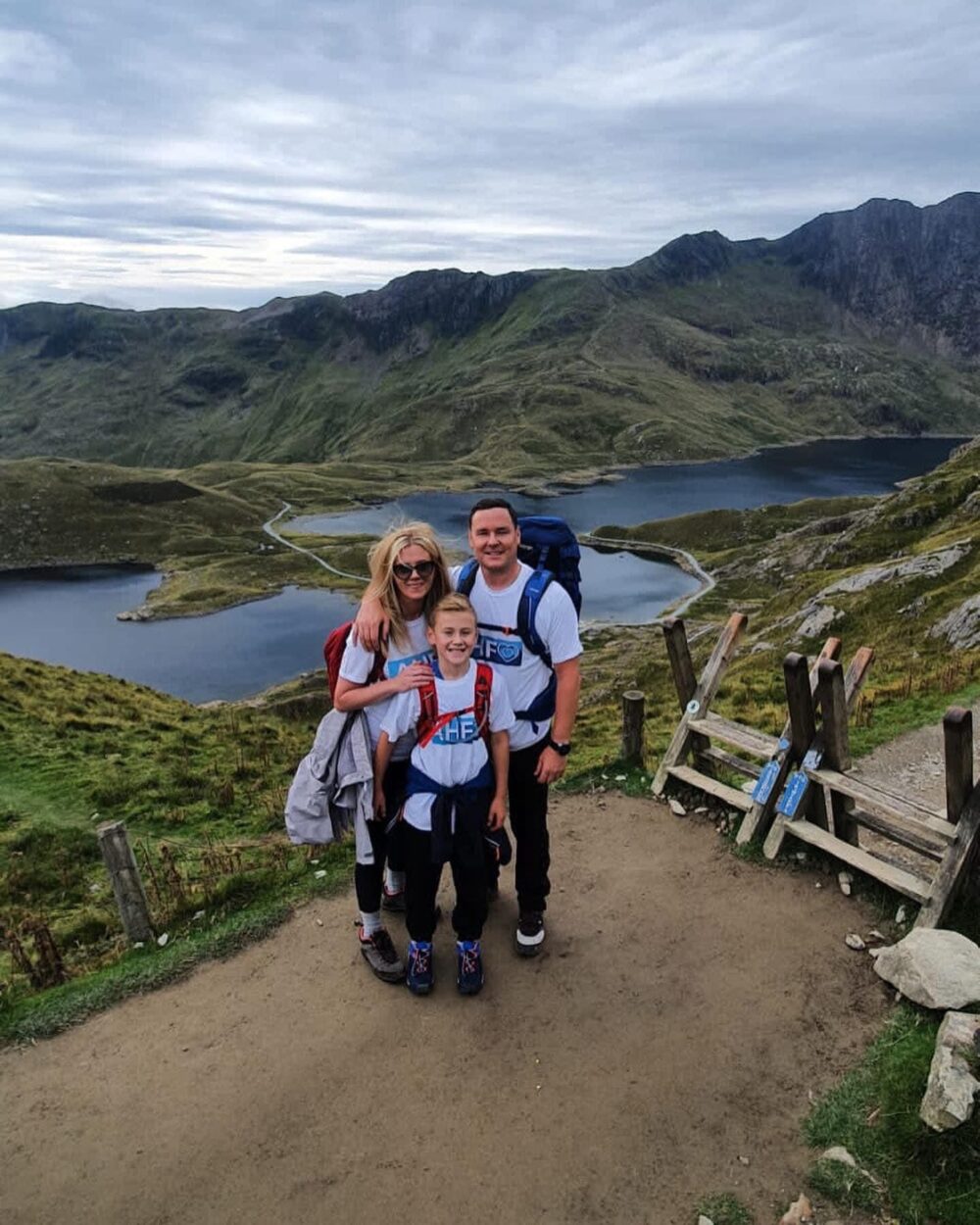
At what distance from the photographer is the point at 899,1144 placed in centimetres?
630

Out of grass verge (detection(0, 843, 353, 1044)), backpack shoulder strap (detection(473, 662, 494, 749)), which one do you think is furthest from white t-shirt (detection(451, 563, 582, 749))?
grass verge (detection(0, 843, 353, 1044))

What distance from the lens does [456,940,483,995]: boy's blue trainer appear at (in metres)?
8.27

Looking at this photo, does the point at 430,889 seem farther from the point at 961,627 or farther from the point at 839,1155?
the point at 961,627

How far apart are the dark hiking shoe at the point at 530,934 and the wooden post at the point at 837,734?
4.39 meters

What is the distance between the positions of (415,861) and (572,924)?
2844mm

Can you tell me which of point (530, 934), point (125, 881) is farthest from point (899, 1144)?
point (125, 881)

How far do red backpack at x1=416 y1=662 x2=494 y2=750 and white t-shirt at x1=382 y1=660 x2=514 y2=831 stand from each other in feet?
0.10

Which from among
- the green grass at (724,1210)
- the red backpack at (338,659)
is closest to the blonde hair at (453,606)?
the red backpack at (338,659)

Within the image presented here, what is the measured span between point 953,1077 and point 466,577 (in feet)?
19.8

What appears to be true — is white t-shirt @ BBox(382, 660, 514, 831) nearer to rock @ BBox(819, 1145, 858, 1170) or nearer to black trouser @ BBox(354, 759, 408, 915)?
black trouser @ BBox(354, 759, 408, 915)

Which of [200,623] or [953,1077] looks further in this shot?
[200,623]

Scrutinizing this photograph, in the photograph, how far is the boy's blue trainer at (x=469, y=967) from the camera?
827cm

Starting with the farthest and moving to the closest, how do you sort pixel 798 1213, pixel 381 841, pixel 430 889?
1. pixel 381 841
2. pixel 430 889
3. pixel 798 1213

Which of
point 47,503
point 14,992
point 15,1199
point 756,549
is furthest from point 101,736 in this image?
point 47,503
